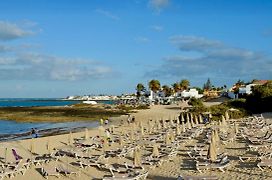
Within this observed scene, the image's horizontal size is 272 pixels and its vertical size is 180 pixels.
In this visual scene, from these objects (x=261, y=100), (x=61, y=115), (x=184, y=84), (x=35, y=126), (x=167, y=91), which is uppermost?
(x=184, y=84)

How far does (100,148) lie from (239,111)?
22.4 m

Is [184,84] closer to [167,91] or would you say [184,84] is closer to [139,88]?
[167,91]

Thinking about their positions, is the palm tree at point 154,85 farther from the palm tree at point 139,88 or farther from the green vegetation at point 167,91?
the palm tree at point 139,88

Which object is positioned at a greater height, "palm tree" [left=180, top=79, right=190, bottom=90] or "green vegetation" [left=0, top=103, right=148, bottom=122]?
"palm tree" [left=180, top=79, right=190, bottom=90]

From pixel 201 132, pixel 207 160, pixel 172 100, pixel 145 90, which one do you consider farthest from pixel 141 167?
pixel 145 90

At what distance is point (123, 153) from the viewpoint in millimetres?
16781

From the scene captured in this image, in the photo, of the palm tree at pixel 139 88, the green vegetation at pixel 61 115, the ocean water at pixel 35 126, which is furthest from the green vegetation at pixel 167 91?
the ocean water at pixel 35 126

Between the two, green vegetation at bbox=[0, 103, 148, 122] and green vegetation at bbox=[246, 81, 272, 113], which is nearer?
green vegetation at bbox=[246, 81, 272, 113]

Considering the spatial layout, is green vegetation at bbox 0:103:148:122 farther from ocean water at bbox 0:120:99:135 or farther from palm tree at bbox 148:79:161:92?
palm tree at bbox 148:79:161:92

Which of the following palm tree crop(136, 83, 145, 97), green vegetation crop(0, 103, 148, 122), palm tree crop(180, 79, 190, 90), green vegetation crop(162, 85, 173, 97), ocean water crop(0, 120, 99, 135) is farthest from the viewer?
palm tree crop(136, 83, 145, 97)

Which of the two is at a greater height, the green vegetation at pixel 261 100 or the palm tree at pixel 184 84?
the palm tree at pixel 184 84

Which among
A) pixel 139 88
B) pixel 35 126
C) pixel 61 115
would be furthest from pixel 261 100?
pixel 139 88

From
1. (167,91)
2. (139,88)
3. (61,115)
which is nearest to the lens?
(61,115)

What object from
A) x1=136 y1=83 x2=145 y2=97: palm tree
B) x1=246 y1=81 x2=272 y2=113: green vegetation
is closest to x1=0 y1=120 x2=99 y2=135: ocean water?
x1=246 y1=81 x2=272 y2=113: green vegetation
